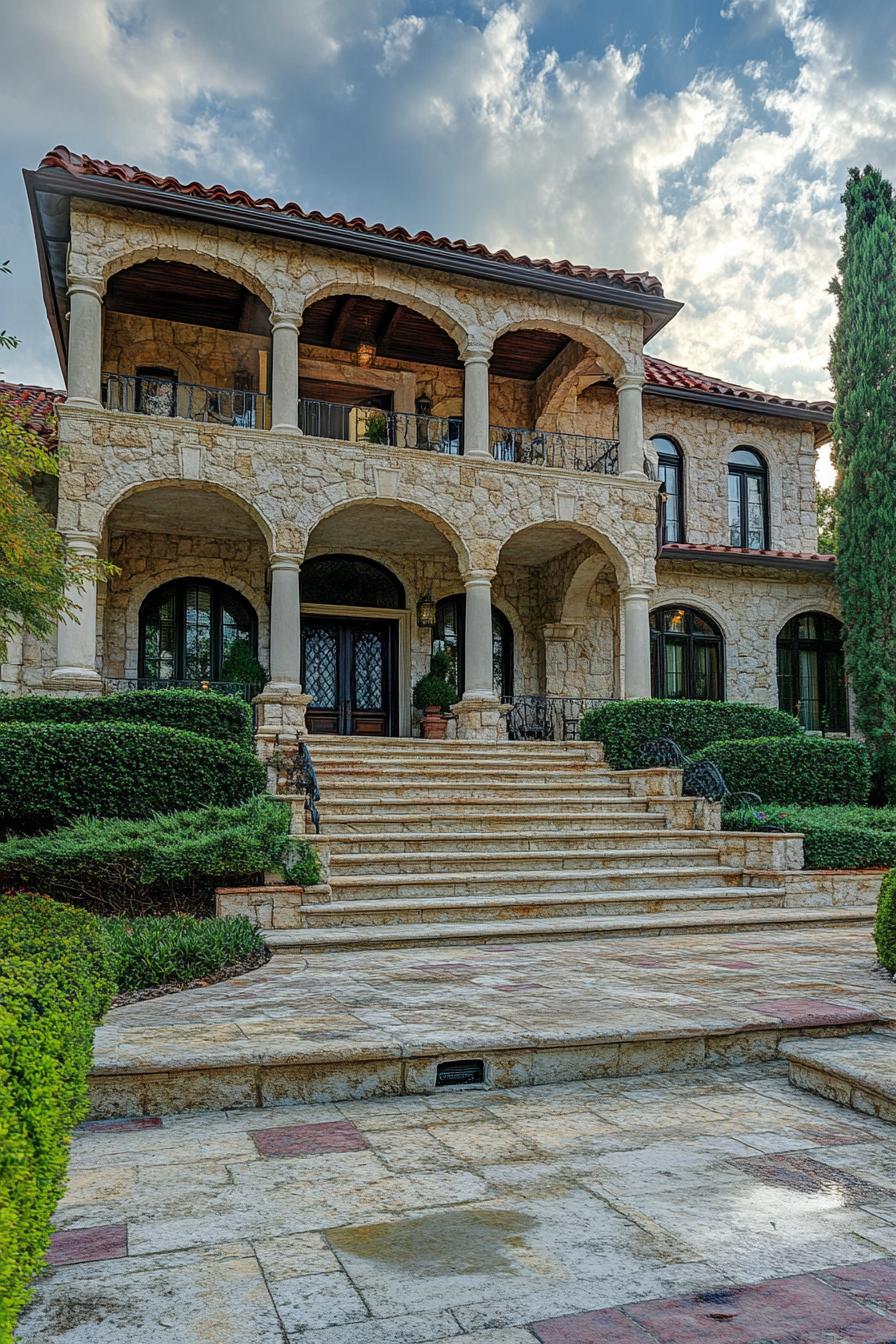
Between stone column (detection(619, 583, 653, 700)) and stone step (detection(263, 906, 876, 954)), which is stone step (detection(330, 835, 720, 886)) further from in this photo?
stone column (detection(619, 583, 653, 700))

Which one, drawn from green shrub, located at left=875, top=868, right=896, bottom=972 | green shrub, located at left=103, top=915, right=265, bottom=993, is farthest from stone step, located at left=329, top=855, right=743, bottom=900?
green shrub, located at left=875, top=868, right=896, bottom=972

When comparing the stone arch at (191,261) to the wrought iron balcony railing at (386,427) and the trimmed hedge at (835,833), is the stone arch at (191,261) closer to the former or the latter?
the wrought iron balcony railing at (386,427)

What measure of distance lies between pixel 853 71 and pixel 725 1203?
12.6m

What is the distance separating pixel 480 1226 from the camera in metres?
2.78

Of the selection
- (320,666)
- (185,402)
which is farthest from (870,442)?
(185,402)

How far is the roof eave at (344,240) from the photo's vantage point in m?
12.8

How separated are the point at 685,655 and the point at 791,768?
5802 mm

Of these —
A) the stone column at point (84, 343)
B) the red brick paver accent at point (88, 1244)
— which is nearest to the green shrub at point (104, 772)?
the stone column at point (84, 343)

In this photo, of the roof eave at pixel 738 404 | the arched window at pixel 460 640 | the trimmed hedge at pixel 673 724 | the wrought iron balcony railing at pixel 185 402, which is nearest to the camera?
the trimmed hedge at pixel 673 724

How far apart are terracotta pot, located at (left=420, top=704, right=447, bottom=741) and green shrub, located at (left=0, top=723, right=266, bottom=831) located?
692cm

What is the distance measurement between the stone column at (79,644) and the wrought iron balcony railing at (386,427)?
5094mm

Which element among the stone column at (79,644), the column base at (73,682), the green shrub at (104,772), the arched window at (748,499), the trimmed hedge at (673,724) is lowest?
the green shrub at (104,772)

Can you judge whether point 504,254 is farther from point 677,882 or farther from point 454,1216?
point 454,1216

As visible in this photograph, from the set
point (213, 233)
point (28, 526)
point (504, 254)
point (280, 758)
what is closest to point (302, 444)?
point (213, 233)
